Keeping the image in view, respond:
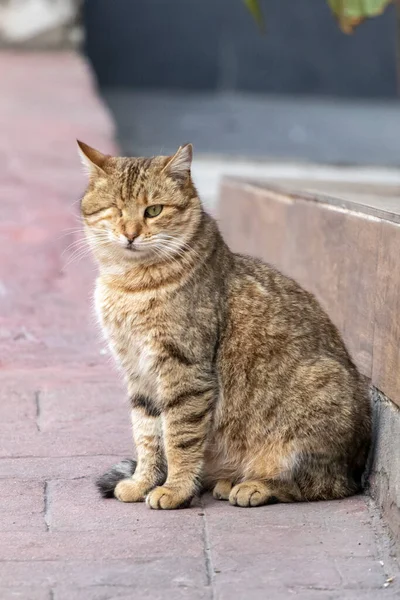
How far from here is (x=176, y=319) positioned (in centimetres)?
364

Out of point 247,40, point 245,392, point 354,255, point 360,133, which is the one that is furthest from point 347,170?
point 245,392

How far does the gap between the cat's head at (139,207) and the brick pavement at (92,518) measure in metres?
0.78

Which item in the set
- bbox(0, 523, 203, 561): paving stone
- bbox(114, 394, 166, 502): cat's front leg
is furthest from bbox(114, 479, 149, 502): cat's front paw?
bbox(0, 523, 203, 561): paving stone

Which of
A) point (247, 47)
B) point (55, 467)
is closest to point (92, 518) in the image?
point (55, 467)

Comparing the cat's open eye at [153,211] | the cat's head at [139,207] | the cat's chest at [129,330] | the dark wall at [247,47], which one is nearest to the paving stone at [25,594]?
the cat's chest at [129,330]

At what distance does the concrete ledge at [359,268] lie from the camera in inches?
138

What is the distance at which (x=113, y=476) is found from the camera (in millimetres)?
3738

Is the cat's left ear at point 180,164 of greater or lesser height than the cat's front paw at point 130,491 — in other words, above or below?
above

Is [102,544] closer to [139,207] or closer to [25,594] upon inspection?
[25,594]

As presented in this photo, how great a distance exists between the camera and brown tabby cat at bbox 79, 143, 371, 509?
362cm

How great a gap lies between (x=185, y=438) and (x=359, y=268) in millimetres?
934

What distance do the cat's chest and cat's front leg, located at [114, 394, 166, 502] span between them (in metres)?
0.12

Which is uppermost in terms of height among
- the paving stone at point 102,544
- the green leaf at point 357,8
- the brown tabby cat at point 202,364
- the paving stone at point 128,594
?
the green leaf at point 357,8

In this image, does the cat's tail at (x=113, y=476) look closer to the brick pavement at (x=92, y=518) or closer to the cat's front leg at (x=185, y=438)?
the brick pavement at (x=92, y=518)
